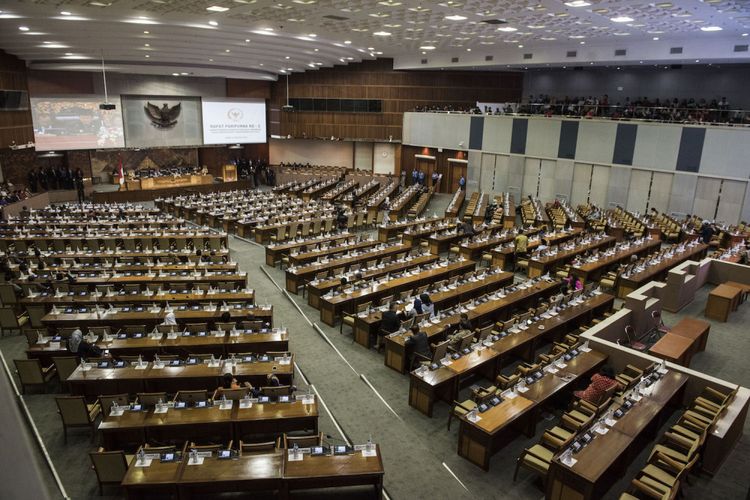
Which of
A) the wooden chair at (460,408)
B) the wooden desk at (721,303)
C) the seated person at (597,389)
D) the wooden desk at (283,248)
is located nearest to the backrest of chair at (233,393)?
the wooden chair at (460,408)

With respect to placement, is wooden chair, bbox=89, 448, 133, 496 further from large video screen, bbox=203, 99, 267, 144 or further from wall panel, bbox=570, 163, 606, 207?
large video screen, bbox=203, 99, 267, 144

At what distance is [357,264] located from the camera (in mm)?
15062

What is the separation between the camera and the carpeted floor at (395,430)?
7547 millimetres

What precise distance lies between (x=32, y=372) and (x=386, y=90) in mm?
28947

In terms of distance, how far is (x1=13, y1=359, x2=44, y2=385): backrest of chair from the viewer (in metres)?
9.06

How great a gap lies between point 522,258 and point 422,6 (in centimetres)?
890

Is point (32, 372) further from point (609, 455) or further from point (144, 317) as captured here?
point (609, 455)

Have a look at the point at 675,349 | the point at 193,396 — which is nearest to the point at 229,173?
the point at 193,396

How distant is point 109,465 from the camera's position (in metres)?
6.92

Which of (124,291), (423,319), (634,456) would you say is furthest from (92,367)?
(634,456)

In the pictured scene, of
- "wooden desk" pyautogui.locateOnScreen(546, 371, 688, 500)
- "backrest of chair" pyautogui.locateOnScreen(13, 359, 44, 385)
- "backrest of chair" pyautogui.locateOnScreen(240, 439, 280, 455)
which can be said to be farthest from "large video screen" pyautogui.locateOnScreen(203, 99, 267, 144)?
"wooden desk" pyautogui.locateOnScreen(546, 371, 688, 500)

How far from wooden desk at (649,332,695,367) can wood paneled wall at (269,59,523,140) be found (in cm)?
2569

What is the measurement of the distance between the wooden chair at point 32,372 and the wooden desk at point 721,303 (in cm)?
1591

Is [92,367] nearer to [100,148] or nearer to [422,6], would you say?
[422,6]
